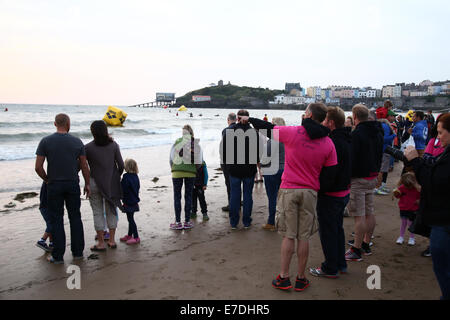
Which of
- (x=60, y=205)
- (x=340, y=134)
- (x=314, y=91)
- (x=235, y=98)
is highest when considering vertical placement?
(x=314, y=91)

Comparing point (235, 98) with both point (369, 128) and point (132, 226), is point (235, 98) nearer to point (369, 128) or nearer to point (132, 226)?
point (132, 226)

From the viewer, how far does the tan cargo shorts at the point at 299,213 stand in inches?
132

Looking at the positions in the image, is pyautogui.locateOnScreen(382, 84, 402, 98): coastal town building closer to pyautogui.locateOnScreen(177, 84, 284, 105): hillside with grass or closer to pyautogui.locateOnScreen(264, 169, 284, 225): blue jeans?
pyautogui.locateOnScreen(177, 84, 284, 105): hillside with grass

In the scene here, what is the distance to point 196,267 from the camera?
4.18m

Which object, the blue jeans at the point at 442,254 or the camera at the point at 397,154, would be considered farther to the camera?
the camera at the point at 397,154

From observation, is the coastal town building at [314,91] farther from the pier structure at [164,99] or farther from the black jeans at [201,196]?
the black jeans at [201,196]

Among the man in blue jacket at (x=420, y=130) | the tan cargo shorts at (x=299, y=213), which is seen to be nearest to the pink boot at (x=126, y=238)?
the tan cargo shorts at (x=299, y=213)

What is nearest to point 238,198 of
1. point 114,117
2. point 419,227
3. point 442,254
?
point 419,227

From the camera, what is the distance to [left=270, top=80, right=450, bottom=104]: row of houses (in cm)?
14362

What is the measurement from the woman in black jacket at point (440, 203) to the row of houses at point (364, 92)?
455 feet

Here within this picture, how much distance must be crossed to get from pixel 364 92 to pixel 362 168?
578 ft
